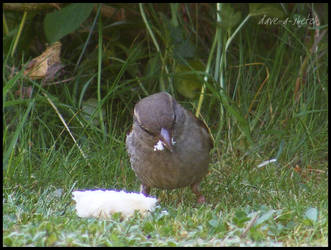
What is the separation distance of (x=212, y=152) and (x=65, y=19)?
2002 mm

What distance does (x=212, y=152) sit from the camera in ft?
22.0

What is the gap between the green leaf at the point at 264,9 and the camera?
22.4ft

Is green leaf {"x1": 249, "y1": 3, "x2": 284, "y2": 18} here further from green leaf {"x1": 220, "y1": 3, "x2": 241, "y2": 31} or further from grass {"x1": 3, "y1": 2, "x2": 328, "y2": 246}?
grass {"x1": 3, "y1": 2, "x2": 328, "y2": 246}

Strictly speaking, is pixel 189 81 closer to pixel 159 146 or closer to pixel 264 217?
pixel 159 146

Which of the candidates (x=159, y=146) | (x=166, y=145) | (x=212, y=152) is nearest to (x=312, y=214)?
(x=166, y=145)

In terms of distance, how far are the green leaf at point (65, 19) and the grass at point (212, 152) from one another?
44cm

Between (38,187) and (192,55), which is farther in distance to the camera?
(192,55)

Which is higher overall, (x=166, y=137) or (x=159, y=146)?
(x=166, y=137)

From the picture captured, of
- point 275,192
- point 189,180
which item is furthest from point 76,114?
point 275,192

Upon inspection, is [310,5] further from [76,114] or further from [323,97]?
[76,114]

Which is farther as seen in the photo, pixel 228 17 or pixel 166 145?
pixel 228 17

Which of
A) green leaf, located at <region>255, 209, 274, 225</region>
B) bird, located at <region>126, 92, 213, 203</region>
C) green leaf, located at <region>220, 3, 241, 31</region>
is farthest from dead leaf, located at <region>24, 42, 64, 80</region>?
green leaf, located at <region>255, 209, 274, 225</region>

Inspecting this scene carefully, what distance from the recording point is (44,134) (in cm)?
676

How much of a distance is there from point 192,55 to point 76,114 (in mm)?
1473
